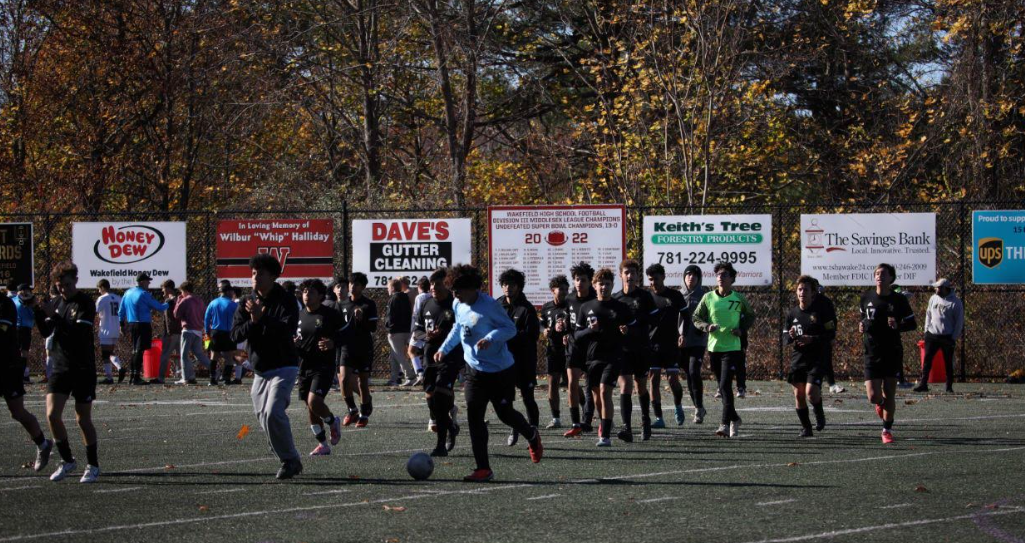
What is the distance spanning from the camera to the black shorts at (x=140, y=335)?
23328 mm

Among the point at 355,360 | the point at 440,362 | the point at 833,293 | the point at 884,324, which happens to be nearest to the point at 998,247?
the point at 833,293

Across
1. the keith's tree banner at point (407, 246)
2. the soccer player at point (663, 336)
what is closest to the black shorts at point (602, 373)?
the soccer player at point (663, 336)

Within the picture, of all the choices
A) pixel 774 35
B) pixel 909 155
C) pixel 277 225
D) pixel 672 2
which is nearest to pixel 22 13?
pixel 277 225

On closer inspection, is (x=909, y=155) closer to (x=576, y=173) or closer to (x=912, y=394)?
(x=576, y=173)

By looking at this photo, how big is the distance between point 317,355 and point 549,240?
1030 centimetres

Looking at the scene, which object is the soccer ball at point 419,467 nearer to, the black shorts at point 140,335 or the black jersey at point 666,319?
the black jersey at point 666,319

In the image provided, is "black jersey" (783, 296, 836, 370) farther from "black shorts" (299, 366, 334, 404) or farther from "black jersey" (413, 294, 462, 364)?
"black shorts" (299, 366, 334, 404)

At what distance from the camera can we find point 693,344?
15656mm

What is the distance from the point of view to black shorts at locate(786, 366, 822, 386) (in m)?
13.5

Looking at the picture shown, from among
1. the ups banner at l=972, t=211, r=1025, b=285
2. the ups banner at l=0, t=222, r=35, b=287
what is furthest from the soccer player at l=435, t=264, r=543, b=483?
the ups banner at l=0, t=222, r=35, b=287

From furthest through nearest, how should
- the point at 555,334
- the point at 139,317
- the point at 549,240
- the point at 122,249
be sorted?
the point at 122,249, the point at 139,317, the point at 549,240, the point at 555,334

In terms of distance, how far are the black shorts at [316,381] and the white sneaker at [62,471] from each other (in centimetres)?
256

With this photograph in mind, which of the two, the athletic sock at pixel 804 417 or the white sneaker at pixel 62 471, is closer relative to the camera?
the white sneaker at pixel 62 471

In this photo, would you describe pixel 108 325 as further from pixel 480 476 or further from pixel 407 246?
pixel 480 476
